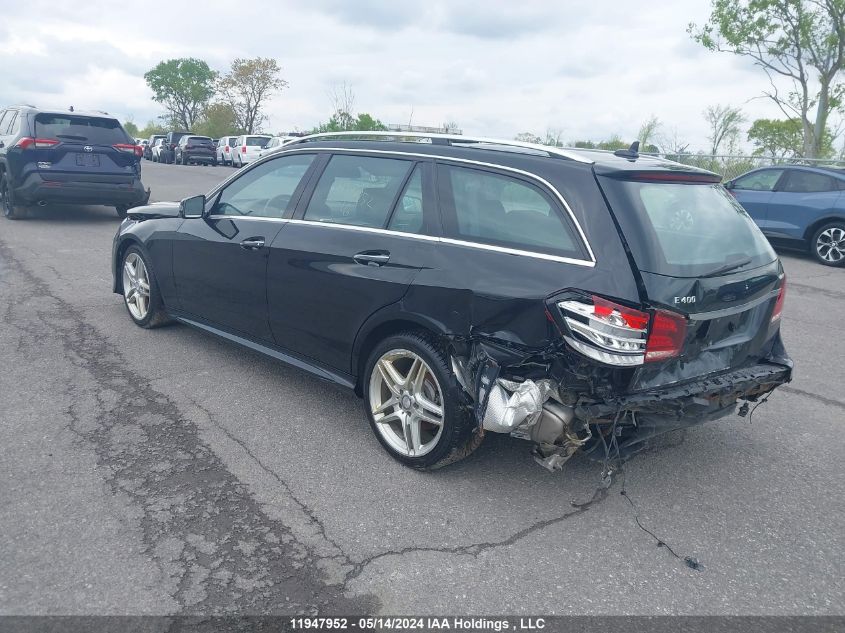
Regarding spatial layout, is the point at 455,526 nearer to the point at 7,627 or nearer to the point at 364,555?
the point at 364,555

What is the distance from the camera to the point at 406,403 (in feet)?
12.5

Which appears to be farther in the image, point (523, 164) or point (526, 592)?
point (523, 164)

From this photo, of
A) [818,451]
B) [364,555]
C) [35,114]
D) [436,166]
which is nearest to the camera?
[364,555]

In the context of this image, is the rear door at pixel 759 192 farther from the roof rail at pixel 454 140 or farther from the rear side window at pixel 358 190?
the rear side window at pixel 358 190

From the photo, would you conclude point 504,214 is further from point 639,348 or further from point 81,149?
point 81,149

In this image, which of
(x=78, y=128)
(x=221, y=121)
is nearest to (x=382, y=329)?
(x=78, y=128)

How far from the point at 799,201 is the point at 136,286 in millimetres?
10570

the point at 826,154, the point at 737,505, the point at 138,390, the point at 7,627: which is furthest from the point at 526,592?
the point at 826,154

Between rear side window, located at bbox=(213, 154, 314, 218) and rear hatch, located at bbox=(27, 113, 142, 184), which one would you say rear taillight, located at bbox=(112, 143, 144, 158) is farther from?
rear side window, located at bbox=(213, 154, 314, 218)

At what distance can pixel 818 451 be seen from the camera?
13.8 feet

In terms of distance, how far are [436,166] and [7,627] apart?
2.83 metres

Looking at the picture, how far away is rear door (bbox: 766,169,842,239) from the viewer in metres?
11.5

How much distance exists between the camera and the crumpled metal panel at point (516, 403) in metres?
3.21

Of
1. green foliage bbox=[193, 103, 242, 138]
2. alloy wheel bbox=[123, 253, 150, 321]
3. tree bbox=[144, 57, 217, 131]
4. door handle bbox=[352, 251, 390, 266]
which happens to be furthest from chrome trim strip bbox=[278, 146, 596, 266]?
tree bbox=[144, 57, 217, 131]
